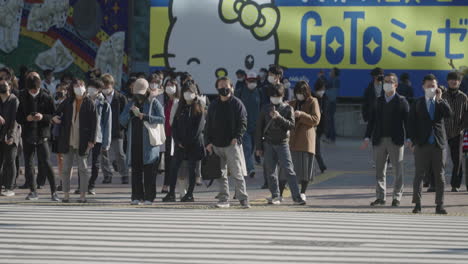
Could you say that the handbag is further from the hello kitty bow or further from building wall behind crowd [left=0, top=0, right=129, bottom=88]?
building wall behind crowd [left=0, top=0, right=129, bottom=88]

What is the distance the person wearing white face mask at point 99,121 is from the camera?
1775 centimetres

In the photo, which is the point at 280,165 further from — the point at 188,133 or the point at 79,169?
the point at 79,169

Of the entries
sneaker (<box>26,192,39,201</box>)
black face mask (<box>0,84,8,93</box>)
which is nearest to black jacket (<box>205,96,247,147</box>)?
sneaker (<box>26,192,39,201</box>)

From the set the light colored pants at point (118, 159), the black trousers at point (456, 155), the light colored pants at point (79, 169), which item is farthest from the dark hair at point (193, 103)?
the black trousers at point (456, 155)

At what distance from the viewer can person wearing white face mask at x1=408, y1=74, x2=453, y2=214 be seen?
52.2 ft

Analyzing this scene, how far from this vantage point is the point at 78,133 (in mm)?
17031

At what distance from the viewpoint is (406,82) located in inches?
1015

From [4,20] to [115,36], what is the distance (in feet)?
10.5

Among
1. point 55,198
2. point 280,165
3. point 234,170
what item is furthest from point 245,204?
point 55,198

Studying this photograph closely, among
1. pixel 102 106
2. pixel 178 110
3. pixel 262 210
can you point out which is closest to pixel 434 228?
pixel 262 210

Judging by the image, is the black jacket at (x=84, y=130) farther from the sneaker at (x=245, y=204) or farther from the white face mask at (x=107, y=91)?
the white face mask at (x=107, y=91)

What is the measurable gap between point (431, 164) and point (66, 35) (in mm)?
18639

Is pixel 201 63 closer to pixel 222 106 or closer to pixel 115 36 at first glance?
pixel 115 36

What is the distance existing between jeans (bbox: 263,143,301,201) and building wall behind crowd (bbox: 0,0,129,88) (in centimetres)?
1576
